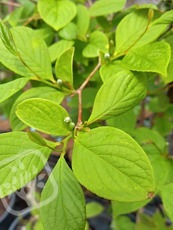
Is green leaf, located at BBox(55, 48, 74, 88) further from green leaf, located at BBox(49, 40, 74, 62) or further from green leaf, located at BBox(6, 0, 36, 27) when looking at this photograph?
green leaf, located at BBox(6, 0, 36, 27)

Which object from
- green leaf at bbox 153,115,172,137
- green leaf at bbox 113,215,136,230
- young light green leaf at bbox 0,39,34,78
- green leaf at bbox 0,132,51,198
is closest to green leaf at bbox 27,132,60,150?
green leaf at bbox 0,132,51,198

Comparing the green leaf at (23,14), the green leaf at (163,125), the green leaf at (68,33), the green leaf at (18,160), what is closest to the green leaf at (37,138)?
the green leaf at (18,160)

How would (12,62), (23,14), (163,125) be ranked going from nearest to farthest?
(12,62), (23,14), (163,125)

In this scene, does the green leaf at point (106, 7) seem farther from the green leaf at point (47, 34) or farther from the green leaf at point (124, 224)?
the green leaf at point (124, 224)

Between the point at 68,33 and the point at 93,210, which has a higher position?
the point at 68,33

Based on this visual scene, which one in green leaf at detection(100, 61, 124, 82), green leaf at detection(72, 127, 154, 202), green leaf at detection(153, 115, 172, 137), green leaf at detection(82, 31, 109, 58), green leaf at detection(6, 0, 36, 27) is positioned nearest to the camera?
green leaf at detection(72, 127, 154, 202)

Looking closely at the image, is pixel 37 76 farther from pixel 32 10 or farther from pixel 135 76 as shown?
pixel 32 10

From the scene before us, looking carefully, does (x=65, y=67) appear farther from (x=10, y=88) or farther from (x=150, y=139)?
(x=150, y=139)

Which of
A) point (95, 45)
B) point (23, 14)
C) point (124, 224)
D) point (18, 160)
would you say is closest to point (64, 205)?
point (18, 160)
